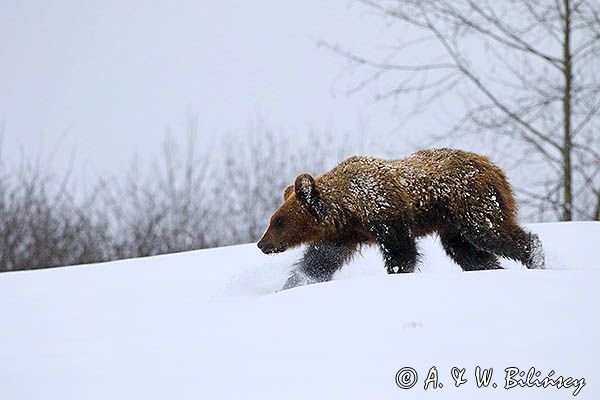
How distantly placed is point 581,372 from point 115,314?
3187 mm

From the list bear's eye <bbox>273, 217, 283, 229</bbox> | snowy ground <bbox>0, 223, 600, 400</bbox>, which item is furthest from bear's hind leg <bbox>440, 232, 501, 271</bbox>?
snowy ground <bbox>0, 223, 600, 400</bbox>

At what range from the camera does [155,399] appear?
420cm

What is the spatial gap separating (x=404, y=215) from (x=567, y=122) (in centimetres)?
763

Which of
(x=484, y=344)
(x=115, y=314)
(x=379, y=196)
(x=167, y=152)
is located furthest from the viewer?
(x=167, y=152)

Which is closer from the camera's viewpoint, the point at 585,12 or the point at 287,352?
the point at 287,352

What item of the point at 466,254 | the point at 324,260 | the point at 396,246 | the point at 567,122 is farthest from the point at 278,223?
the point at 567,122

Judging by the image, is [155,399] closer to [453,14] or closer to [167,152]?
[453,14]

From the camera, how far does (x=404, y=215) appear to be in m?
6.98

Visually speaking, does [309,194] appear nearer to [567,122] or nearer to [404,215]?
[404,215]

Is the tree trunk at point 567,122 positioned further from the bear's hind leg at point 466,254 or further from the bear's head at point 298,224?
the bear's head at point 298,224

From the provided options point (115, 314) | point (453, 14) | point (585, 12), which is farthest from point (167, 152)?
point (115, 314)

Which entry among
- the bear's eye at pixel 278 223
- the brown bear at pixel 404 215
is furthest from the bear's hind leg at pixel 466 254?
the bear's eye at pixel 278 223

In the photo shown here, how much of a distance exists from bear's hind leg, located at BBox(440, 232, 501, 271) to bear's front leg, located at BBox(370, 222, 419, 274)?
0.56 meters

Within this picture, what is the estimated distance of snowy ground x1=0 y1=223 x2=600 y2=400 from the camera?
4148mm
